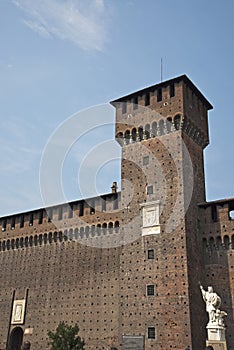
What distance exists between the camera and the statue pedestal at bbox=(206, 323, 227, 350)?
16.0 m

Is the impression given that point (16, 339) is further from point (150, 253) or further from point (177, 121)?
point (177, 121)

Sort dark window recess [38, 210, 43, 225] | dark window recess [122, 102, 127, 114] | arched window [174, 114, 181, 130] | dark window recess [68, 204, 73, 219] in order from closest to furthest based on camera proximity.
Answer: arched window [174, 114, 181, 130] < dark window recess [122, 102, 127, 114] < dark window recess [68, 204, 73, 219] < dark window recess [38, 210, 43, 225]

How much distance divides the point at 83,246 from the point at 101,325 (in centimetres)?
423

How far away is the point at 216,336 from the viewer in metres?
16.2

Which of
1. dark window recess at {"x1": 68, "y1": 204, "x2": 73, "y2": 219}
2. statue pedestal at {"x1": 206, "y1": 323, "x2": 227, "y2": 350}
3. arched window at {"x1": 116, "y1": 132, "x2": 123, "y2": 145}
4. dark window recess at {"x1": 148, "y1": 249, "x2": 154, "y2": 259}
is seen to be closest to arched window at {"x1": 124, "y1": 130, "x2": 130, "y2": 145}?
arched window at {"x1": 116, "y1": 132, "x2": 123, "y2": 145}

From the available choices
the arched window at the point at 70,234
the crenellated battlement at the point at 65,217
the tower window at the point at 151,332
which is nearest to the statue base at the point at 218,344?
the tower window at the point at 151,332

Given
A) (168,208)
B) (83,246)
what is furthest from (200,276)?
(83,246)

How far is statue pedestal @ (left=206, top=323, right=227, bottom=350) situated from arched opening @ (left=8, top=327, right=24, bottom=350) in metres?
11.2

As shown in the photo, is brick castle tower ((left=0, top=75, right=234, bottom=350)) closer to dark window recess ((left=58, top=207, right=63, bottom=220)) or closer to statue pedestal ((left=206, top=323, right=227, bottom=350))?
dark window recess ((left=58, top=207, right=63, bottom=220))

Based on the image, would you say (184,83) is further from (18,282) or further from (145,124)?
(18,282)

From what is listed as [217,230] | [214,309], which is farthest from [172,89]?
[214,309]

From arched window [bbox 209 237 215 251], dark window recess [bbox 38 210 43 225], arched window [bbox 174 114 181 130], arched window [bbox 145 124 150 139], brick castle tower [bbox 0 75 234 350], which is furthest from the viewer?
dark window recess [bbox 38 210 43 225]

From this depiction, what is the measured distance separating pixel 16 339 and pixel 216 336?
12.1 meters

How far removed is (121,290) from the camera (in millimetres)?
18906
